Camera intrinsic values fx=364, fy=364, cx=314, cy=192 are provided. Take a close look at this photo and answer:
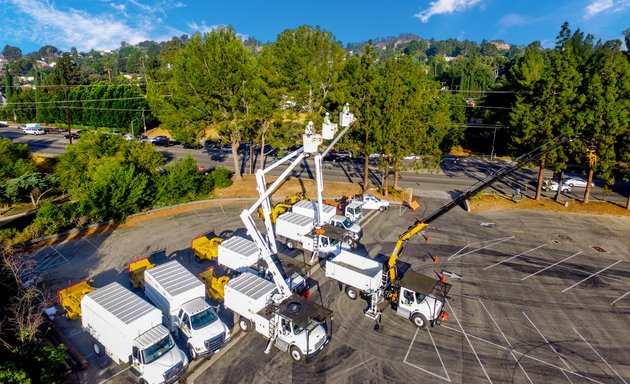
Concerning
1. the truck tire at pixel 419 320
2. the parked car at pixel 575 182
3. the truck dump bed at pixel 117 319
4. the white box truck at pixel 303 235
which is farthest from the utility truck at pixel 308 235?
the parked car at pixel 575 182

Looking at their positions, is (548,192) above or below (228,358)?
above

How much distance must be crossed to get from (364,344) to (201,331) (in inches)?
324

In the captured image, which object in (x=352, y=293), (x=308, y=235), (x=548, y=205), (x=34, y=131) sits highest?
(x=34, y=131)

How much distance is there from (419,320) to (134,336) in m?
14.3

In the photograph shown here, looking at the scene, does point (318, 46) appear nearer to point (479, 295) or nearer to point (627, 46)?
point (479, 295)

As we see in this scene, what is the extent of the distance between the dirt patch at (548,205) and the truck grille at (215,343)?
2922 centimetres

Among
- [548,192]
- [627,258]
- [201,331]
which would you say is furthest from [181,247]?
[548,192]

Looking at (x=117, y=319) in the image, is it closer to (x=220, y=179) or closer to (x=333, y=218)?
(x=333, y=218)

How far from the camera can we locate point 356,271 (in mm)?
21562

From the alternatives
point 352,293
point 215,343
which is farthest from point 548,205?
point 215,343

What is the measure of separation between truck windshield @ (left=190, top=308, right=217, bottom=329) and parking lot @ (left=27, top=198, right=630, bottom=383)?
185 centimetres

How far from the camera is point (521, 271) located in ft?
85.1

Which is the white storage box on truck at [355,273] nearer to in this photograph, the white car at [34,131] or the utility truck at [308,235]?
the utility truck at [308,235]

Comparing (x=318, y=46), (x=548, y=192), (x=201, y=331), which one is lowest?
(x=201, y=331)
